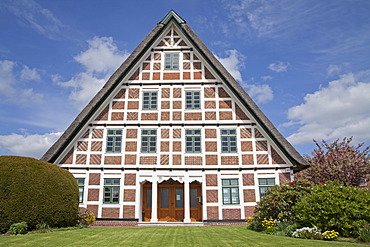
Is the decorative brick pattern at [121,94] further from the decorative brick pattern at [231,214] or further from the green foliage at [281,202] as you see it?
the green foliage at [281,202]

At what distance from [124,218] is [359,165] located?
1544 cm

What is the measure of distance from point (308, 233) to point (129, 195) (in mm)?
9277

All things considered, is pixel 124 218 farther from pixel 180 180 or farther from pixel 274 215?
pixel 274 215

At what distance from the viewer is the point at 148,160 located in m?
16.2

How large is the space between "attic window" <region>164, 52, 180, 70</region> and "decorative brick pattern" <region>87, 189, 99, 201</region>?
8162 mm

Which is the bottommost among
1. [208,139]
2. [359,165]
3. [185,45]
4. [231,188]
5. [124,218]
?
[124,218]

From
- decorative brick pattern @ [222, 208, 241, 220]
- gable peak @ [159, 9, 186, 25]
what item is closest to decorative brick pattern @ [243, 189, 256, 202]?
decorative brick pattern @ [222, 208, 241, 220]

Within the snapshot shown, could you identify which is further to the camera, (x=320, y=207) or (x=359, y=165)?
(x=359, y=165)

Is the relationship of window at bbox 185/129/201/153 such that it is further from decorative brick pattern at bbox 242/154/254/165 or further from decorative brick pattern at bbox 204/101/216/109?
decorative brick pattern at bbox 242/154/254/165

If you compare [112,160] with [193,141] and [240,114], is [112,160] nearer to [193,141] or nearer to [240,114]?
[193,141]

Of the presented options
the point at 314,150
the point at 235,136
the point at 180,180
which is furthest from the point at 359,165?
the point at 180,180

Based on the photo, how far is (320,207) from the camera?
1005 cm

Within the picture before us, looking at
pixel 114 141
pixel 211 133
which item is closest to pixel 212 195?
pixel 211 133

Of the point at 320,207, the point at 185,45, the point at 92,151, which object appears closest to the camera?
the point at 320,207
